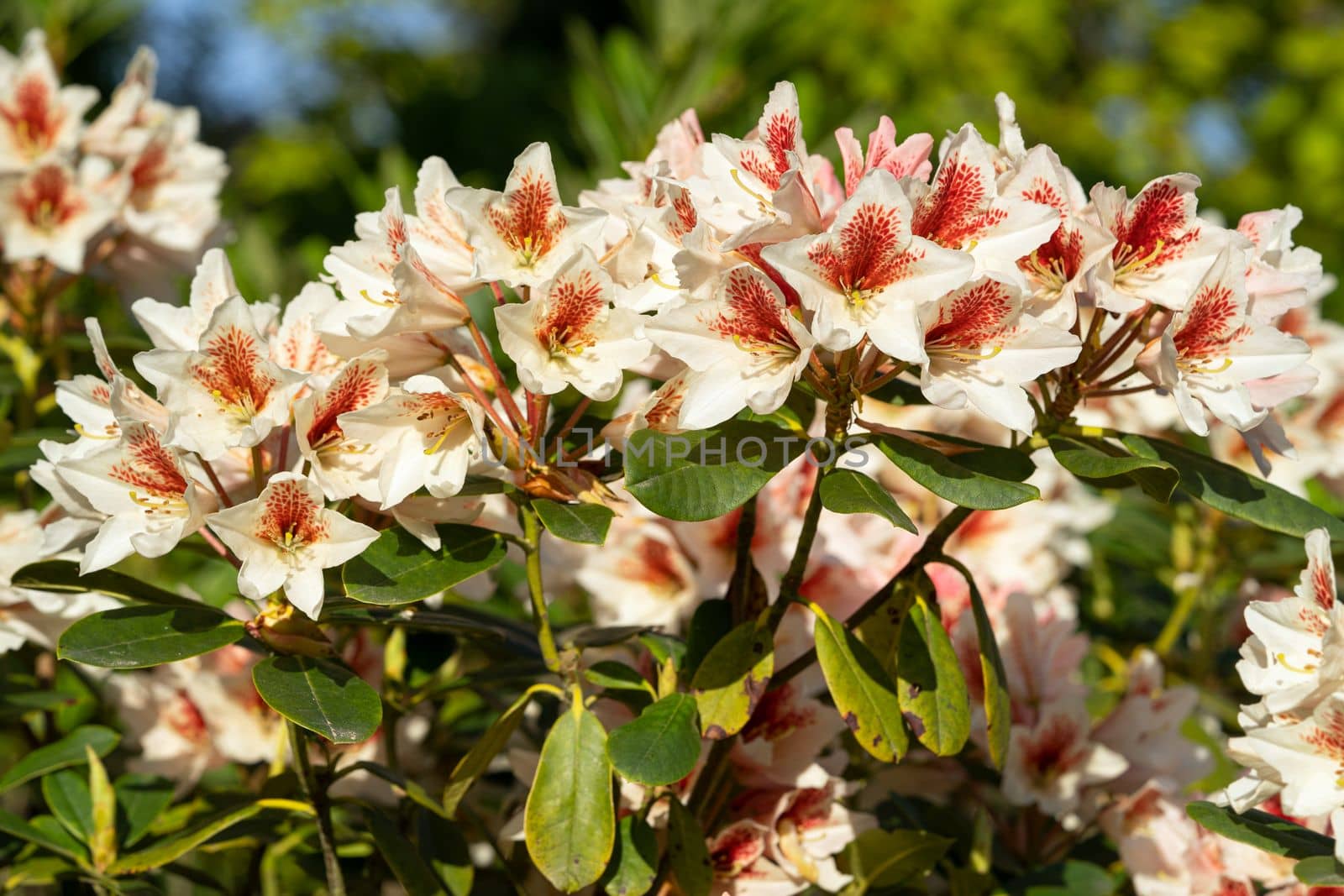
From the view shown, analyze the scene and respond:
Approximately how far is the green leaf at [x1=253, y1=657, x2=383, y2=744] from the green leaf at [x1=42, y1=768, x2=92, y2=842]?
0.40m

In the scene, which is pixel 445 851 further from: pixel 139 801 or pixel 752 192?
pixel 752 192

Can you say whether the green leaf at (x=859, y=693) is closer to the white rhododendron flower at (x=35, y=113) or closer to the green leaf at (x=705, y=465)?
the green leaf at (x=705, y=465)

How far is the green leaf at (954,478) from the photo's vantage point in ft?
3.00

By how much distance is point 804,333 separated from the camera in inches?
35.0

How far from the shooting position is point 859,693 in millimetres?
1011

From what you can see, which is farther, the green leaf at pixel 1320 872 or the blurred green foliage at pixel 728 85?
the blurred green foliage at pixel 728 85

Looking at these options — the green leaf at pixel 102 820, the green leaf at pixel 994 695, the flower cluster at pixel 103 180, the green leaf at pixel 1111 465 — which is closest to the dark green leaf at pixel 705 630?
the green leaf at pixel 994 695

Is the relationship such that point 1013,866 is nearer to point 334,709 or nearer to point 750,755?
point 750,755

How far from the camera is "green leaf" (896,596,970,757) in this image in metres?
1.03

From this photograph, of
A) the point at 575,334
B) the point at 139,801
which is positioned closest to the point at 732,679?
the point at 575,334

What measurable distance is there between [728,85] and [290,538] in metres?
1.78

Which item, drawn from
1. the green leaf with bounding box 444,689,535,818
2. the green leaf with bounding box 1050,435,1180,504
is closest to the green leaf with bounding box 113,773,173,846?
the green leaf with bounding box 444,689,535,818

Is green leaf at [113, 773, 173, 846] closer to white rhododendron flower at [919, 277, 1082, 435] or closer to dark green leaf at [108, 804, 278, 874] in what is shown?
dark green leaf at [108, 804, 278, 874]

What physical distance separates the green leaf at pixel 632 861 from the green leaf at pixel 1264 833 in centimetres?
42
